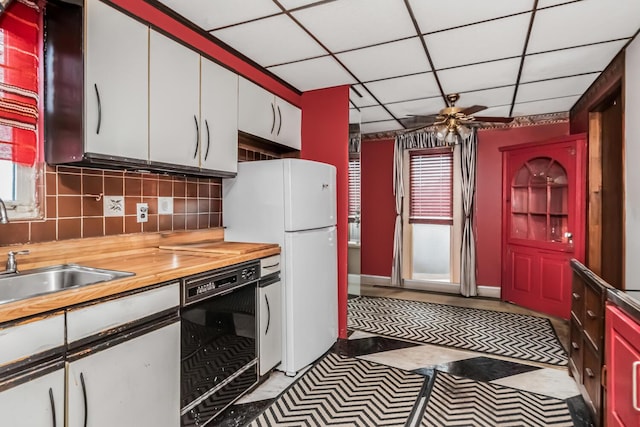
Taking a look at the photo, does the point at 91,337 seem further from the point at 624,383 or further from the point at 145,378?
the point at 624,383

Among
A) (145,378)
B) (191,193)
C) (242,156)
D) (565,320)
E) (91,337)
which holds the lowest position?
(565,320)

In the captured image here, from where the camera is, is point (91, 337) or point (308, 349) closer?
point (91, 337)

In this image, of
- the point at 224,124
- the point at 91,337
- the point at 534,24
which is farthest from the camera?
the point at 224,124

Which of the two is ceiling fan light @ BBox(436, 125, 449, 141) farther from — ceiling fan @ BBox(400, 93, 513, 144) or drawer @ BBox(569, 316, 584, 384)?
drawer @ BBox(569, 316, 584, 384)

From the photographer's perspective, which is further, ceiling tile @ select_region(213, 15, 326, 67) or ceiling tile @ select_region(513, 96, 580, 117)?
ceiling tile @ select_region(513, 96, 580, 117)

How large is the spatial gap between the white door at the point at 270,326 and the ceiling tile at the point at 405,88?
2075 mm

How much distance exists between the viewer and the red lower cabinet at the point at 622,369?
1.34 metres

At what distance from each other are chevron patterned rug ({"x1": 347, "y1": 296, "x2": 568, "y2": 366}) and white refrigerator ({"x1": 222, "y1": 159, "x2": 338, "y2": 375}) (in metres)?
1.04

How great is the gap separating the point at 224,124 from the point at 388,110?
234 cm

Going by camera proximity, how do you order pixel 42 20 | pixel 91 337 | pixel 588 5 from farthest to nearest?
pixel 588 5
pixel 42 20
pixel 91 337

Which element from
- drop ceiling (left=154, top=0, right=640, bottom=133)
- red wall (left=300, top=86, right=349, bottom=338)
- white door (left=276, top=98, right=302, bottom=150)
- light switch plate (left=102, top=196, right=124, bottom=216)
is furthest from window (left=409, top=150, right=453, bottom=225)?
light switch plate (left=102, top=196, right=124, bottom=216)

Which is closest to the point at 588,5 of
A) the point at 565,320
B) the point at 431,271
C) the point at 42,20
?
the point at 42,20

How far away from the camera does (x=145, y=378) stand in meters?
1.59

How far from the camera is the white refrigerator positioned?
2623 mm
